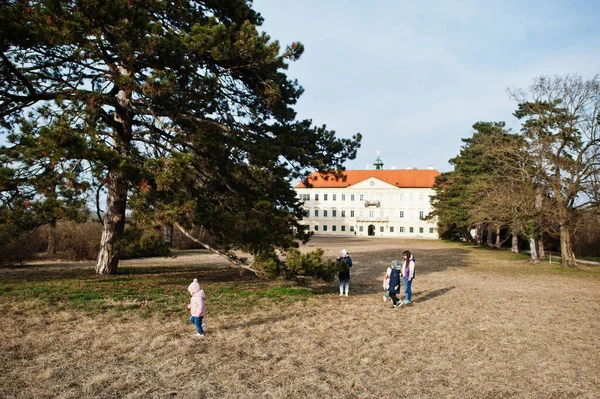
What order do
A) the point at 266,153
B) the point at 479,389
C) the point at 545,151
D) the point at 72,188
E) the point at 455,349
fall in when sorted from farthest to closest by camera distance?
1. the point at 545,151
2. the point at 266,153
3. the point at 72,188
4. the point at 455,349
5. the point at 479,389

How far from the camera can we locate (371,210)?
3182 inches

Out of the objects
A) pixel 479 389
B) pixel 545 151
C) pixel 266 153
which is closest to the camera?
pixel 479 389

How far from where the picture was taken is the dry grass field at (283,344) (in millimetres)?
5266

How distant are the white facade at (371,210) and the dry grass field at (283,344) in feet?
216

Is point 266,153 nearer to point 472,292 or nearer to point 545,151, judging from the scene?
point 472,292

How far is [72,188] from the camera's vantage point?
9.46 metres

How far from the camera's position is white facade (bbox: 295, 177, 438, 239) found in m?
79.2

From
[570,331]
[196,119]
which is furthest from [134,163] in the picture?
[570,331]

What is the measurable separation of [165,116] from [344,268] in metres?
6.49

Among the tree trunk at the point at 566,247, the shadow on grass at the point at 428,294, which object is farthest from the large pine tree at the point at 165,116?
the tree trunk at the point at 566,247

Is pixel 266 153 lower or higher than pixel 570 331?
higher

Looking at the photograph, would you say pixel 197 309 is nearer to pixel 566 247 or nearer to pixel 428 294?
pixel 428 294

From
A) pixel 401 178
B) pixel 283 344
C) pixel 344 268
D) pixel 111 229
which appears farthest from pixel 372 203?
pixel 283 344

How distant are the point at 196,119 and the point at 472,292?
34.3 ft
